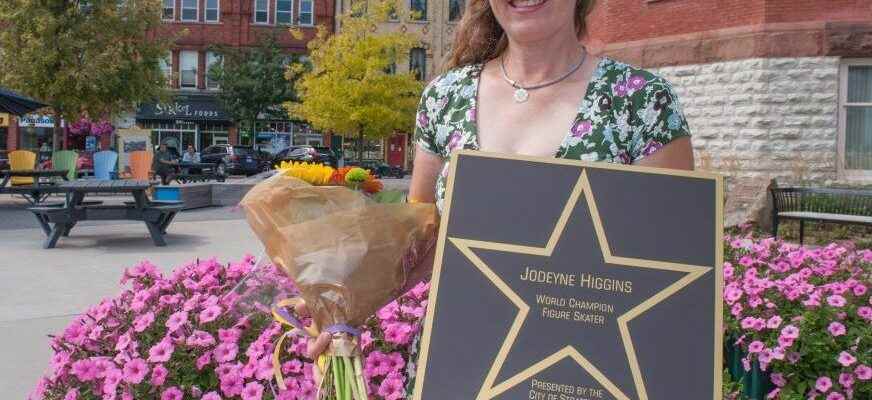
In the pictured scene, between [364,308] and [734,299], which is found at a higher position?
[364,308]

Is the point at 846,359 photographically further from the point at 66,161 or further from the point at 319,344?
the point at 66,161

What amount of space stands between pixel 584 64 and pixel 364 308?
785 millimetres

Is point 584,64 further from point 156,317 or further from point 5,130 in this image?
point 5,130

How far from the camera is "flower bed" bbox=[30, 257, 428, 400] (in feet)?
9.70

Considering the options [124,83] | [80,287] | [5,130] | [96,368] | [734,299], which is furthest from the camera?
[5,130]

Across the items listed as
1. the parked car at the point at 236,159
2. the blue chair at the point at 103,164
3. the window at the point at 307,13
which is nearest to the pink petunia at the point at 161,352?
the blue chair at the point at 103,164

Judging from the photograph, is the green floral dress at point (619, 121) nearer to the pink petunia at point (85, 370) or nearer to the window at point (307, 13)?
the pink petunia at point (85, 370)

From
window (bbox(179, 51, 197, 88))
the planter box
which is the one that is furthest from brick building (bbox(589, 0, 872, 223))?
window (bbox(179, 51, 197, 88))

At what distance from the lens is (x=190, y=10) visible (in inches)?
1789

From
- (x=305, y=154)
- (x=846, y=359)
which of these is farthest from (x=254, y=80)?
(x=846, y=359)

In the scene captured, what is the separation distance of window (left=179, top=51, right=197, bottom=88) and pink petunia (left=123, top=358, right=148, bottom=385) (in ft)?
147

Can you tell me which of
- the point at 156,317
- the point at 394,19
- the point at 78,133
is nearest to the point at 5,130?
the point at 78,133

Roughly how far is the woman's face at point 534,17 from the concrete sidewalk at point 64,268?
3871 mm

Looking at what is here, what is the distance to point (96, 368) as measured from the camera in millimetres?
3047
